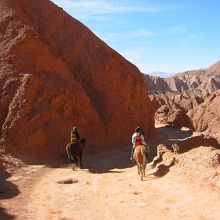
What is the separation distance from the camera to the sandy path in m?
12.0

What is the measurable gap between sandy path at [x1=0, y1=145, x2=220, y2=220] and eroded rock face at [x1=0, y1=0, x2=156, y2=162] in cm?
448

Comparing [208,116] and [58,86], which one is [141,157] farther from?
[208,116]

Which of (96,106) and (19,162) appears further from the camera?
(96,106)

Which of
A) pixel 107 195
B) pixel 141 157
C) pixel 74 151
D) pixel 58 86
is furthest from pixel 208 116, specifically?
pixel 107 195

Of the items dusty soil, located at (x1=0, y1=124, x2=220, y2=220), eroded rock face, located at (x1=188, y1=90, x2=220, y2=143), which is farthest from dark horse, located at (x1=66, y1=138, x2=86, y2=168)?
eroded rock face, located at (x1=188, y1=90, x2=220, y2=143)

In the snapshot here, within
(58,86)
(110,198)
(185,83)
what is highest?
(185,83)

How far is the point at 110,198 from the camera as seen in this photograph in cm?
1402

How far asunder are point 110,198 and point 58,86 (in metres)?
11.3

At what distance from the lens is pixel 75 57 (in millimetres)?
29266

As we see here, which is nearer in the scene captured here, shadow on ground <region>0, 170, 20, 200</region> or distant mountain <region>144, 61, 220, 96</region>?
shadow on ground <region>0, 170, 20, 200</region>

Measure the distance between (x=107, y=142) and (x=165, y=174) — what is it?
1102 centimetres

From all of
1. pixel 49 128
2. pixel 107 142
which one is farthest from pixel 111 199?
pixel 107 142

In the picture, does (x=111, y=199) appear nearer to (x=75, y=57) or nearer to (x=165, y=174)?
(x=165, y=174)

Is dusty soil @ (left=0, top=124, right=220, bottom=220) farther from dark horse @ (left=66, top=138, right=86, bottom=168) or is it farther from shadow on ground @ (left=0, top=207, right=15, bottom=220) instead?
dark horse @ (left=66, top=138, right=86, bottom=168)
